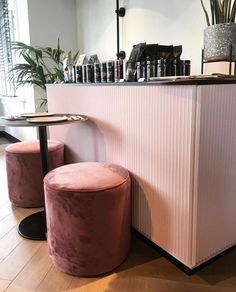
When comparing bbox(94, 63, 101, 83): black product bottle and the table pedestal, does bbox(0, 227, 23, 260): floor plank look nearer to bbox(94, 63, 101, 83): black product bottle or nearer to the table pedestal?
the table pedestal

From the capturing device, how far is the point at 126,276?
1451mm

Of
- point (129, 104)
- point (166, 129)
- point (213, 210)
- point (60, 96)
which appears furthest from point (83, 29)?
point (213, 210)

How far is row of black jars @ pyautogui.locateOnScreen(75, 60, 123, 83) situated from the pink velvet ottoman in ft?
2.25

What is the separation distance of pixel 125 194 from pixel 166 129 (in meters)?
0.40

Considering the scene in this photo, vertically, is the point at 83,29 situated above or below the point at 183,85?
above

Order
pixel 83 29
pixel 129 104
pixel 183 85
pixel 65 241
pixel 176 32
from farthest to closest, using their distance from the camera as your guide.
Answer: pixel 83 29 → pixel 176 32 → pixel 129 104 → pixel 65 241 → pixel 183 85

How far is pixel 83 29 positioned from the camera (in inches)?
151

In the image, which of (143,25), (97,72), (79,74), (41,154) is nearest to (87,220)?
(41,154)

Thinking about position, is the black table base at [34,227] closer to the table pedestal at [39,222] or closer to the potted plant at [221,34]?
the table pedestal at [39,222]

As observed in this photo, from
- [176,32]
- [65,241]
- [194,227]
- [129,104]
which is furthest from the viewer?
[176,32]

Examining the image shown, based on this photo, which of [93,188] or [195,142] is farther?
[93,188]

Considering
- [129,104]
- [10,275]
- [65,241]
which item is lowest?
[10,275]

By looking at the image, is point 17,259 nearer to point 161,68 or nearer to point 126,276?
point 126,276

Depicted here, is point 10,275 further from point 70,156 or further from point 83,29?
point 83,29
